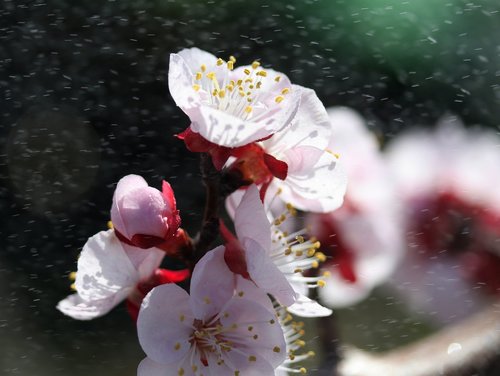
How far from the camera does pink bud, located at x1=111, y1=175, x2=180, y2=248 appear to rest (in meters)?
0.46

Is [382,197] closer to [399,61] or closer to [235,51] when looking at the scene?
[235,51]

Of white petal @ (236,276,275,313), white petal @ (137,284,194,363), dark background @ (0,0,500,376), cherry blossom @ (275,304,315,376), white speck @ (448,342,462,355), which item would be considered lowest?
dark background @ (0,0,500,376)

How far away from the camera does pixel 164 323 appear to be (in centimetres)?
46

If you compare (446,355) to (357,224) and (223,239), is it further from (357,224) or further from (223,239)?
(223,239)

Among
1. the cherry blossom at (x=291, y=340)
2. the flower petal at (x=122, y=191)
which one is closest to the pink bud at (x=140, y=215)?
the flower petal at (x=122, y=191)

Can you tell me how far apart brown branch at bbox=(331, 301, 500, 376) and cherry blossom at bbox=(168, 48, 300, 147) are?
0.30 m

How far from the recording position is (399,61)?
87.2 inches

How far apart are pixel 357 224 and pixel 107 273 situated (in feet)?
1.38

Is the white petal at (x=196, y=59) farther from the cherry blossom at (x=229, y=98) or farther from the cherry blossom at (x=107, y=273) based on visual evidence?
the cherry blossom at (x=107, y=273)

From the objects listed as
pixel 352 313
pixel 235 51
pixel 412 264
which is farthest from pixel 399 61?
pixel 412 264

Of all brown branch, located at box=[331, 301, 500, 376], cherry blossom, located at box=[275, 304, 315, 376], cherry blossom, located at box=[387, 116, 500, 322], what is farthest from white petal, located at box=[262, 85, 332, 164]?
cherry blossom, located at box=[387, 116, 500, 322]

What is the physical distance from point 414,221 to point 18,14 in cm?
167

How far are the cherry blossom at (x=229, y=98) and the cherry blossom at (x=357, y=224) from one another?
0.33m

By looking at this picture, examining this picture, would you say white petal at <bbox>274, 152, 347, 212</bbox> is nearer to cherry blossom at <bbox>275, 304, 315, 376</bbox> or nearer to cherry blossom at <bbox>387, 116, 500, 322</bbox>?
cherry blossom at <bbox>275, 304, 315, 376</bbox>
